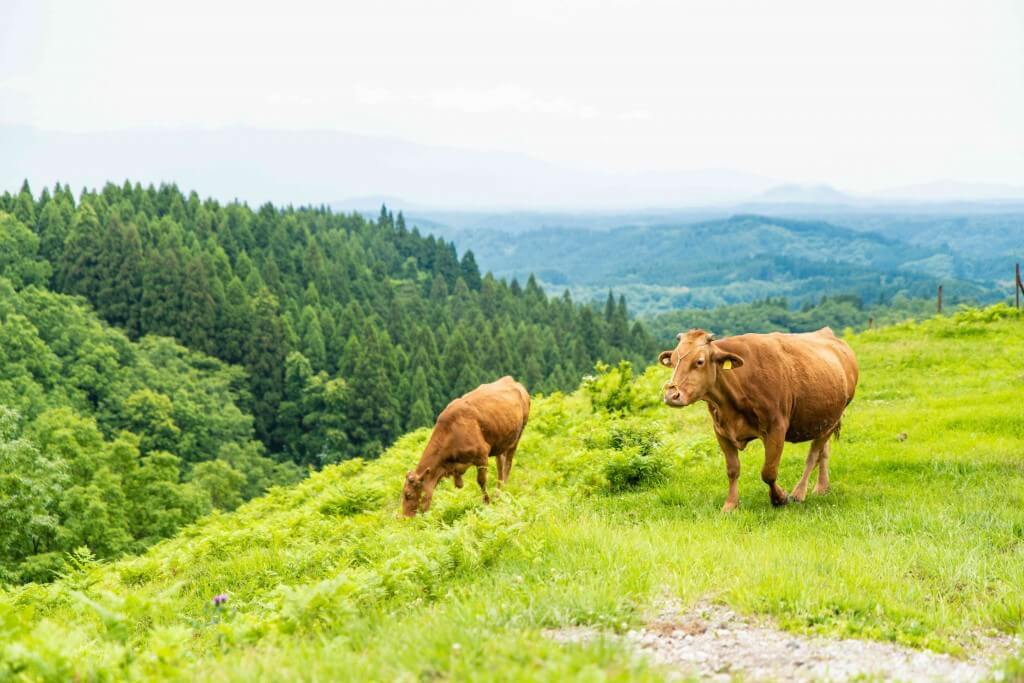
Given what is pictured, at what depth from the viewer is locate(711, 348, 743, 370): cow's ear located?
11.7 meters

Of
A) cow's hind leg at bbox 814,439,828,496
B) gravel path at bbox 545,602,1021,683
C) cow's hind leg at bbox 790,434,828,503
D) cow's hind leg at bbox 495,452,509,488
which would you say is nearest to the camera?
gravel path at bbox 545,602,1021,683

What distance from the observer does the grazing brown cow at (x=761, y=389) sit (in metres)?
11.8

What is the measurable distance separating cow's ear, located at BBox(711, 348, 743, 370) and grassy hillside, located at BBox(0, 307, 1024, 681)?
2132 millimetres

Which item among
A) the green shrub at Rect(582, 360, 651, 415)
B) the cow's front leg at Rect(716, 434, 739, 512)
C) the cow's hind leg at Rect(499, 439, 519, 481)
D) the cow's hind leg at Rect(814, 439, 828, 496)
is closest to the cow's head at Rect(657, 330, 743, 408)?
the cow's front leg at Rect(716, 434, 739, 512)

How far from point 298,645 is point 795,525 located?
702cm

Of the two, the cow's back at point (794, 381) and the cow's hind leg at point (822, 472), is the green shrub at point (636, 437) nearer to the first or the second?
the cow's hind leg at point (822, 472)

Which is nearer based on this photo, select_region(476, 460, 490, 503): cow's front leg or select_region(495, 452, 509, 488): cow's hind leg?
select_region(476, 460, 490, 503): cow's front leg

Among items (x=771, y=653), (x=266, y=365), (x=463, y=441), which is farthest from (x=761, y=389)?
(x=266, y=365)

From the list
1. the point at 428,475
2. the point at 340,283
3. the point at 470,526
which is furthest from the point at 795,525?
the point at 340,283

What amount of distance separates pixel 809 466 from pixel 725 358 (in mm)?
2920

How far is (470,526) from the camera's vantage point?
10.0 m

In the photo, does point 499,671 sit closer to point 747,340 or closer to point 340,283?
point 747,340

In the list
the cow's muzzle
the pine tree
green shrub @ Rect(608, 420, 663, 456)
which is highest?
the cow's muzzle

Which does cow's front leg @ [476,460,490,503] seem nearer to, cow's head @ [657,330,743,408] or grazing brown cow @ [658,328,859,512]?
grazing brown cow @ [658,328,859,512]
